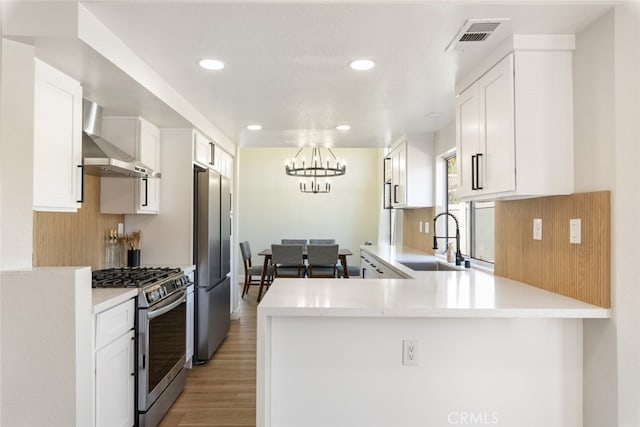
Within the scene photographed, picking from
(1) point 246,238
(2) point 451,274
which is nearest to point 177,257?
(2) point 451,274

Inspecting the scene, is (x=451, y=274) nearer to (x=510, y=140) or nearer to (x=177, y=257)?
(x=510, y=140)

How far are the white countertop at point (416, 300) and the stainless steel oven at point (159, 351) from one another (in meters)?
0.90

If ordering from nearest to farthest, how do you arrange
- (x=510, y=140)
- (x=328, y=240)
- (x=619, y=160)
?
(x=619, y=160), (x=510, y=140), (x=328, y=240)

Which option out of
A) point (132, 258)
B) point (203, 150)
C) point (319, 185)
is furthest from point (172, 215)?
point (319, 185)

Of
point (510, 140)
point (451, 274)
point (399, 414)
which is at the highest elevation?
point (510, 140)

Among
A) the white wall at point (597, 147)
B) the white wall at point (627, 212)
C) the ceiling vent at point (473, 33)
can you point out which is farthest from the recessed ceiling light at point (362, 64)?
the white wall at point (627, 212)

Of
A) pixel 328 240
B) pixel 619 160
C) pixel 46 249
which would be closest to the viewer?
pixel 619 160

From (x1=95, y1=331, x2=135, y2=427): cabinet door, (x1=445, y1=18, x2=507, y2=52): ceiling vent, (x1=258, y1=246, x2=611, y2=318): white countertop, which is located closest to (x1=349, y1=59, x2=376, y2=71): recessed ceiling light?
(x1=445, y1=18, x2=507, y2=52): ceiling vent

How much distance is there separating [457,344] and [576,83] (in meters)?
1.32

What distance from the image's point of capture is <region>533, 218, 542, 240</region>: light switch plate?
206cm

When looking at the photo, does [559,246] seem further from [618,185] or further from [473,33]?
[473,33]

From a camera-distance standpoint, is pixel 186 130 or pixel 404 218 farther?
pixel 404 218

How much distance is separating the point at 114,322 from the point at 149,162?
58.9 inches

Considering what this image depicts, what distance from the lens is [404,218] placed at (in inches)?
215
